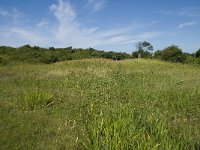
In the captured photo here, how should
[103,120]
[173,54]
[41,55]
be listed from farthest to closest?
[173,54]
[41,55]
[103,120]

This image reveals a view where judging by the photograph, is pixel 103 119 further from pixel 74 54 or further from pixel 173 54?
pixel 173 54

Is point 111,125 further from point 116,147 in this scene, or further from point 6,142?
point 6,142

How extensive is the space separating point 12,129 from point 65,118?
1287 mm

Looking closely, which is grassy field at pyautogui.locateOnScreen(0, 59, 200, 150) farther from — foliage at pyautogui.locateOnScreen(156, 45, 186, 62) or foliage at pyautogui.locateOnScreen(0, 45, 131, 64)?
foliage at pyautogui.locateOnScreen(156, 45, 186, 62)

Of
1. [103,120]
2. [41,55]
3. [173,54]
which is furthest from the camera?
[173,54]

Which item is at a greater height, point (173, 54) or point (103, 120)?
point (103, 120)

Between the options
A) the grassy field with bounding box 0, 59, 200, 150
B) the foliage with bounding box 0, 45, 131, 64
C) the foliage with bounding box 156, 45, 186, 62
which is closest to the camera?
the grassy field with bounding box 0, 59, 200, 150

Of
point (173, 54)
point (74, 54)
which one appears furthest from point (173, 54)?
point (74, 54)

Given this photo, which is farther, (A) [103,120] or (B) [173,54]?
(B) [173,54]

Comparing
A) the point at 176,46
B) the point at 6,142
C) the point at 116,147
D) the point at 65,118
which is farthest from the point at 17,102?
the point at 176,46

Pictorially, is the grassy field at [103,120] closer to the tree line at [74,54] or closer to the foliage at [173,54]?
the tree line at [74,54]

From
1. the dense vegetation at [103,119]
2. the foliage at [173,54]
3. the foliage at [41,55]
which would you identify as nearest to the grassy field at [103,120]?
the dense vegetation at [103,119]

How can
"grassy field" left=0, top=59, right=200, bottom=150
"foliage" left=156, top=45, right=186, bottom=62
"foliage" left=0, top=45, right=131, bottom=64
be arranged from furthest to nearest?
"foliage" left=156, top=45, right=186, bottom=62, "foliage" left=0, top=45, right=131, bottom=64, "grassy field" left=0, top=59, right=200, bottom=150

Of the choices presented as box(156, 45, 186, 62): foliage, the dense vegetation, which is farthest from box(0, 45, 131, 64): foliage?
the dense vegetation
